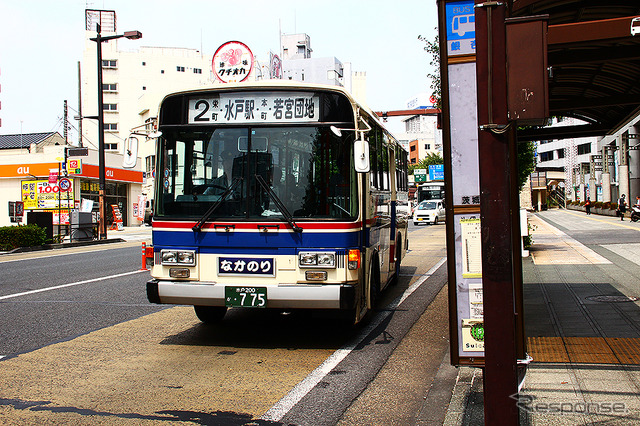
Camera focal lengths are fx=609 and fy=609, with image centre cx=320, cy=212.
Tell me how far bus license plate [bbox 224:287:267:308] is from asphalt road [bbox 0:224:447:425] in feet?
1.84

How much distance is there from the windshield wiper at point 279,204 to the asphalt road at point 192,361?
141 centimetres

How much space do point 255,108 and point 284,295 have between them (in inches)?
83.6

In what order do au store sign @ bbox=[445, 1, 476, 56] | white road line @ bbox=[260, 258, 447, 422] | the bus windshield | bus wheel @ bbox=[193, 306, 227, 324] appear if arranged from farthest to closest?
bus wheel @ bbox=[193, 306, 227, 324]
the bus windshield
white road line @ bbox=[260, 258, 447, 422]
au store sign @ bbox=[445, 1, 476, 56]

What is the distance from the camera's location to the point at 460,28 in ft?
14.4

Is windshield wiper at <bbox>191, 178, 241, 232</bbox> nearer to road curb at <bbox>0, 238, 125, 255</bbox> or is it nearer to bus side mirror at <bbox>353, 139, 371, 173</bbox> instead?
bus side mirror at <bbox>353, 139, 371, 173</bbox>

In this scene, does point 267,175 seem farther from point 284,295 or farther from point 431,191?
point 431,191

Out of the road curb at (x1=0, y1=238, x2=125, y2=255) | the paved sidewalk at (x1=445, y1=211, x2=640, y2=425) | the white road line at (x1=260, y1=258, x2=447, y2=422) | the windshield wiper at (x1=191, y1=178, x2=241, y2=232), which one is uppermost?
the windshield wiper at (x1=191, y1=178, x2=241, y2=232)

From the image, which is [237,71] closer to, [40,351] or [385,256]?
[385,256]

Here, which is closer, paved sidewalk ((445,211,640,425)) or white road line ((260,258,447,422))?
paved sidewalk ((445,211,640,425))

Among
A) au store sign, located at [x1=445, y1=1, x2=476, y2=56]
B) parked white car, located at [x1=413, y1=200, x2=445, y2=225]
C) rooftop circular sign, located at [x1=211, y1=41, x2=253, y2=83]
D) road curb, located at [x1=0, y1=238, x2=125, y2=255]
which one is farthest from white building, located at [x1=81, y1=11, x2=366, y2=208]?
au store sign, located at [x1=445, y1=1, x2=476, y2=56]

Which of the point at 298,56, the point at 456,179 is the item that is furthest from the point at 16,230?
the point at 298,56

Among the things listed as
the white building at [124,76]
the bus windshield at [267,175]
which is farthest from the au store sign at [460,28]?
the white building at [124,76]

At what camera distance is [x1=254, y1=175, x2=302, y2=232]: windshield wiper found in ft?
21.4

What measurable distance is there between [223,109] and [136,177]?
1764 inches
